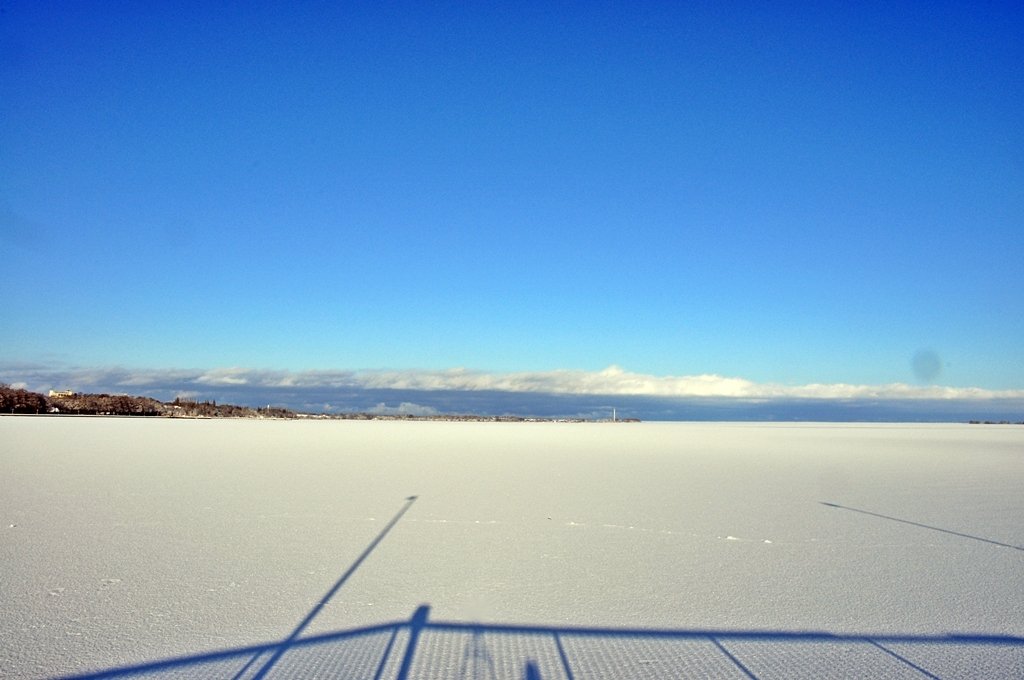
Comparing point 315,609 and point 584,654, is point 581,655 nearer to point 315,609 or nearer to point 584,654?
point 584,654

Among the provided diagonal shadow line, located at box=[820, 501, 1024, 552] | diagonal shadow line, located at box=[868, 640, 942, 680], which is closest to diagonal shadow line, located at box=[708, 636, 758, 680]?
diagonal shadow line, located at box=[868, 640, 942, 680]

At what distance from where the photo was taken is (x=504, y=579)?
18.3ft

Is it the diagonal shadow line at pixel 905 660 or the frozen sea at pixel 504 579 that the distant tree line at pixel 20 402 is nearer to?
the frozen sea at pixel 504 579

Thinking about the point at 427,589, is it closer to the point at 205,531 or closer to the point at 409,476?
the point at 205,531

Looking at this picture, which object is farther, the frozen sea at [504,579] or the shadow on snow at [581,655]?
the frozen sea at [504,579]

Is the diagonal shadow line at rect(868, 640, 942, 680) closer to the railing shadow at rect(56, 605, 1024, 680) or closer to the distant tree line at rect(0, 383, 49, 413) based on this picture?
the railing shadow at rect(56, 605, 1024, 680)

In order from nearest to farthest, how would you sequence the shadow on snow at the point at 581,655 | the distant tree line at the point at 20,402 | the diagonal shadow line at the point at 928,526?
the shadow on snow at the point at 581,655 → the diagonal shadow line at the point at 928,526 → the distant tree line at the point at 20,402

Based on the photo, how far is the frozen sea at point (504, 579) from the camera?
3.91 meters

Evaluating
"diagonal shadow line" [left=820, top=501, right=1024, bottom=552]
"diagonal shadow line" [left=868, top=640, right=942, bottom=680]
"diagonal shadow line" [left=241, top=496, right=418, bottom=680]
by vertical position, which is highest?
"diagonal shadow line" [left=820, top=501, right=1024, bottom=552]

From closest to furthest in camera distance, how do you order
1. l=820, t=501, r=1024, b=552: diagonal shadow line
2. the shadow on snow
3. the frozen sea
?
the shadow on snow
the frozen sea
l=820, t=501, r=1024, b=552: diagonal shadow line

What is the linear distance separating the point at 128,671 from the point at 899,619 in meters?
4.39

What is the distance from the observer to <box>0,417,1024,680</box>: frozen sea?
3.91m

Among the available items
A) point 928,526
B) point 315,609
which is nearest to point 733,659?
point 315,609

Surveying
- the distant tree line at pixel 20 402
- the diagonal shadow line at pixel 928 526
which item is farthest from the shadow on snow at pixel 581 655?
the distant tree line at pixel 20 402
